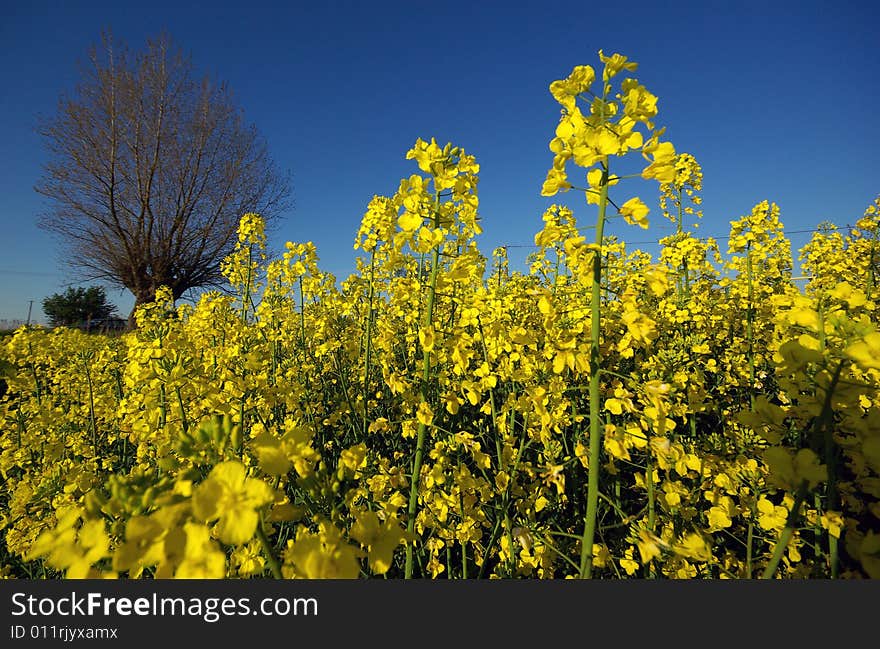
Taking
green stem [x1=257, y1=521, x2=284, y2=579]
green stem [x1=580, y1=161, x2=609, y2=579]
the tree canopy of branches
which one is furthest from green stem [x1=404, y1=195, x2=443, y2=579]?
the tree canopy of branches

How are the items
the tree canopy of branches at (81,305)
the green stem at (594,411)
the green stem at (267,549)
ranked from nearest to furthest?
1. the green stem at (267,549)
2. the green stem at (594,411)
3. the tree canopy of branches at (81,305)

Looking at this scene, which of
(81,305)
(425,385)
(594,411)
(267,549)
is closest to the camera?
(267,549)

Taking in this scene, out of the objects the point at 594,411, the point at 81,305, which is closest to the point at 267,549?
the point at 594,411

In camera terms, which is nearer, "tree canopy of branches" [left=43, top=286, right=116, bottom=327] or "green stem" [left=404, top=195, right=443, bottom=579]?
"green stem" [left=404, top=195, right=443, bottom=579]

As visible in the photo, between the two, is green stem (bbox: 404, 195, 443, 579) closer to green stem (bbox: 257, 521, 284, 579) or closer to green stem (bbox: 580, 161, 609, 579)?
green stem (bbox: 580, 161, 609, 579)

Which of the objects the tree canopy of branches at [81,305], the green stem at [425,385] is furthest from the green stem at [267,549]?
the tree canopy of branches at [81,305]

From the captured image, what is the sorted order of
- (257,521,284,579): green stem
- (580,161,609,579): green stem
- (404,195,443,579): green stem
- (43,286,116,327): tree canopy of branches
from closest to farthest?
(257,521,284,579): green stem → (580,161,609,579): green stem → (404,195,443,579): green stem → (43,286,116,327): tree canopy of branches

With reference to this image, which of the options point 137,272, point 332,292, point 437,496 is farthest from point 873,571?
point 137,272

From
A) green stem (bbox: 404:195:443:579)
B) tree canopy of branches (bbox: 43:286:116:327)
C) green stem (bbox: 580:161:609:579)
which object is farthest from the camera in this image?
tree canopy of branches (bbox: 43:286:116:327)

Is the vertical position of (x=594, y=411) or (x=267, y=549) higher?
(x=594, y=411)

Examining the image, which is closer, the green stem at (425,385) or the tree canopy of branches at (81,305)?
the green stem at (425,385)

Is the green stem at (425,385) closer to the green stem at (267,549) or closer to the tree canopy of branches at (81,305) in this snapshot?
the green stem at (267,549)

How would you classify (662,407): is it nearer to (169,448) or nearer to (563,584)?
(563,584)

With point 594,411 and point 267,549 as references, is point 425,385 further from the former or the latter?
point 267,549
